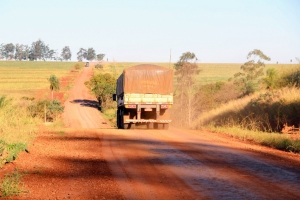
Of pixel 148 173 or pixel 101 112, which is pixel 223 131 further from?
pixel 101 112

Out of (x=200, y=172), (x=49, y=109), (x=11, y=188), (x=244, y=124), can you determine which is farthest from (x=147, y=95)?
(x=49, y=109)

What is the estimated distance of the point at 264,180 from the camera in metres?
9.29

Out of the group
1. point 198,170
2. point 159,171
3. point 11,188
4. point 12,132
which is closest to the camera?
point 11,188

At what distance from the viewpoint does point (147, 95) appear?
85.0ft

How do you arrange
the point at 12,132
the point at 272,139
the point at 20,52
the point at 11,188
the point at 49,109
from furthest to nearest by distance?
the point at 20,52 < the point at 49,109 < the point at 272,139 < the point at 12,132 < the point at 11,188

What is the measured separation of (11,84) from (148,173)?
3515 inches

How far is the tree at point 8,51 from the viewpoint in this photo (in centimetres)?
19210

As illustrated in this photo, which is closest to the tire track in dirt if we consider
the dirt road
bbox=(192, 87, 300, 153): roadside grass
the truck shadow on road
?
the dirt road

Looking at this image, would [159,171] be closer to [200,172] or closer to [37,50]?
[200,172]

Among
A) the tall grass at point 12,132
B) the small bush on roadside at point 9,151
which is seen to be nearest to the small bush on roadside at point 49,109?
the tall grass at point 12,132

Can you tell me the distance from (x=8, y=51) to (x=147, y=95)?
178 metres

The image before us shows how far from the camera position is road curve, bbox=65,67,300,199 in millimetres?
8148

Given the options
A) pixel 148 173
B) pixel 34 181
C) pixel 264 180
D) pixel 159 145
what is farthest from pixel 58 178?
pixel 159 145

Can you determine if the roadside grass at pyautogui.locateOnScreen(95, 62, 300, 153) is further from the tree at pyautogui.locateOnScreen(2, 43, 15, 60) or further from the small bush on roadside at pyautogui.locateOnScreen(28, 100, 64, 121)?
the tree at pyautogui.locateOnScreen(2, 43, 15, 60)
